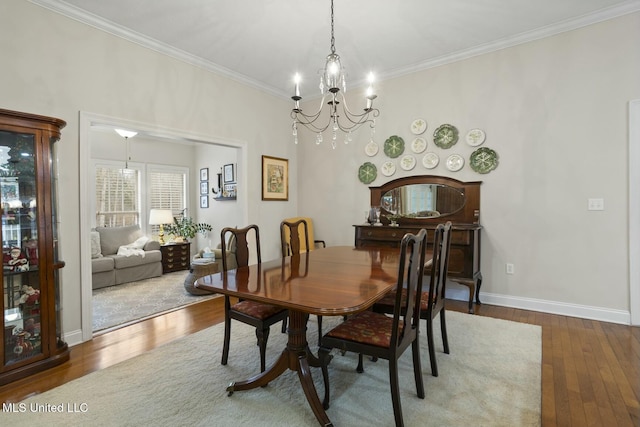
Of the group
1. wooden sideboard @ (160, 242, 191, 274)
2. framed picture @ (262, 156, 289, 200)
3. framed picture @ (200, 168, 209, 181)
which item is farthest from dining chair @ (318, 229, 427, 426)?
framed picture @ (200, 168, 209, 181)

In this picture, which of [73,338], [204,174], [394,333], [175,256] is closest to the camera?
[394,333]

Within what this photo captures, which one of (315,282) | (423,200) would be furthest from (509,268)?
(315,282)

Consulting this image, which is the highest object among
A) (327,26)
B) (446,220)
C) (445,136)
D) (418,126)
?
(327,26)

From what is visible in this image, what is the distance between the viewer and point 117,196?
590 cm

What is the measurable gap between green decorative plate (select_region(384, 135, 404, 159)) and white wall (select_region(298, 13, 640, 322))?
0.33m

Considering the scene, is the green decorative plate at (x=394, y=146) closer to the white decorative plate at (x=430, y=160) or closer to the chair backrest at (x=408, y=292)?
the white decorative plate at (x=430, y=160)

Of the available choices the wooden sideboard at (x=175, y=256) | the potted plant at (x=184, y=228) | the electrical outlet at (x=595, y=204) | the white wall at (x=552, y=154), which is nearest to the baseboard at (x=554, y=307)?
the white wall at (x=552, y=154)

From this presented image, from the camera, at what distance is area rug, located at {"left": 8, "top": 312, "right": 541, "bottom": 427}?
175cm

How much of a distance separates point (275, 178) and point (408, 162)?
1.94 meters

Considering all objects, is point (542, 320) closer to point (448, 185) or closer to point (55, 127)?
point (448, 185)

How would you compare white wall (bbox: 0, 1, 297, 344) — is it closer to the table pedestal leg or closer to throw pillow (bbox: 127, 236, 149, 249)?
the table pedestal leg

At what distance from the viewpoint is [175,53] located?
3.53 metres

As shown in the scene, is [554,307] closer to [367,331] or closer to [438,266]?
[438,266]

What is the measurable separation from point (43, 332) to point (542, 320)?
14.0ft
